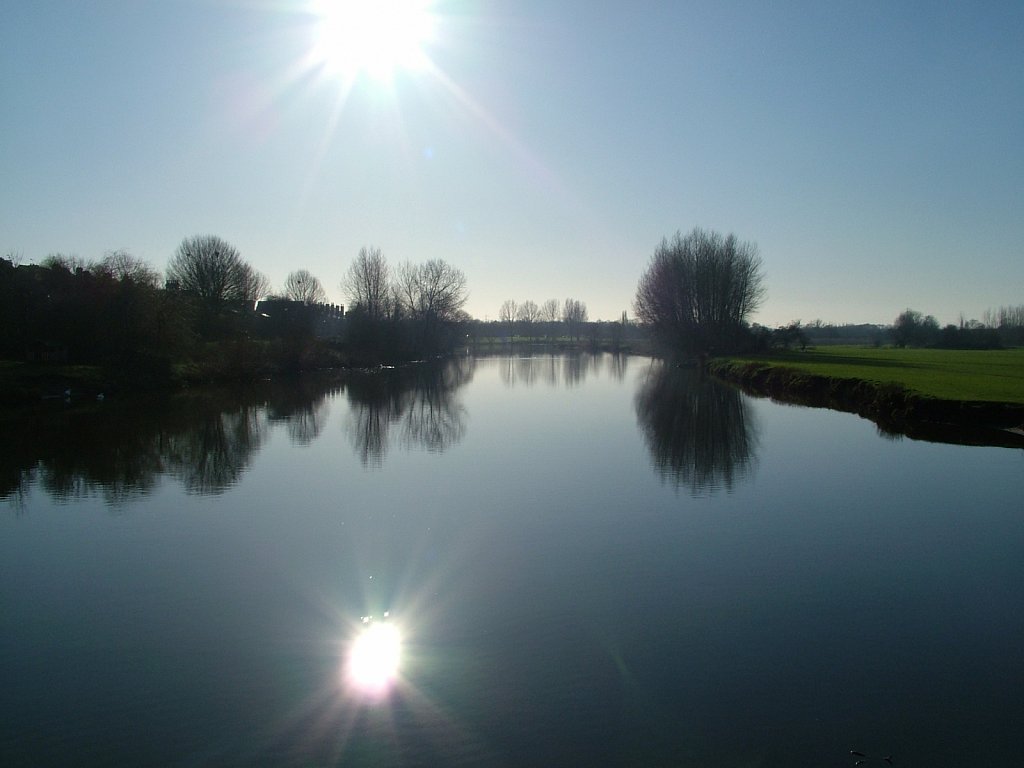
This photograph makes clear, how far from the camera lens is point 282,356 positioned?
45.6m

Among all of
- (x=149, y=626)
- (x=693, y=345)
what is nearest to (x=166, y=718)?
(x=149, y=626)

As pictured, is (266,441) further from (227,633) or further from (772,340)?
(772,340)

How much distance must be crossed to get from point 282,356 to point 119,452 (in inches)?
1181

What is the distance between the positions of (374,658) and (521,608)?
5.36ft

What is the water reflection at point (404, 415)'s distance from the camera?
59.6 feet

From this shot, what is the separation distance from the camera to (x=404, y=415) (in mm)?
24672

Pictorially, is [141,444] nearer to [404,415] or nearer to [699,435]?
[404,415]

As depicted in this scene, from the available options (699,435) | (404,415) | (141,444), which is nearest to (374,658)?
(699,435)

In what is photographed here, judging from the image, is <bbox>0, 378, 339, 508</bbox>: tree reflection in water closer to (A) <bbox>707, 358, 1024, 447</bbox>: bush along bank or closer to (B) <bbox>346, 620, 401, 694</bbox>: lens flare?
(B) <bbox>346, 620, 401, 694</bbox>: lens flare

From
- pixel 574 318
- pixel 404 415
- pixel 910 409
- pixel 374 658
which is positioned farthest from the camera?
pixel 574 318

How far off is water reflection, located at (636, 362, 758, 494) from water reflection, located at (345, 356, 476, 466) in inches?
218

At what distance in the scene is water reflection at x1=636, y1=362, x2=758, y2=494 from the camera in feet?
44.5

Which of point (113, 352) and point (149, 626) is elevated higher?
point (113, 352)

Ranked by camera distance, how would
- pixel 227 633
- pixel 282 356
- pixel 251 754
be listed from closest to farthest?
pixel 251 754
pixel 227 633
pixel 282 356
